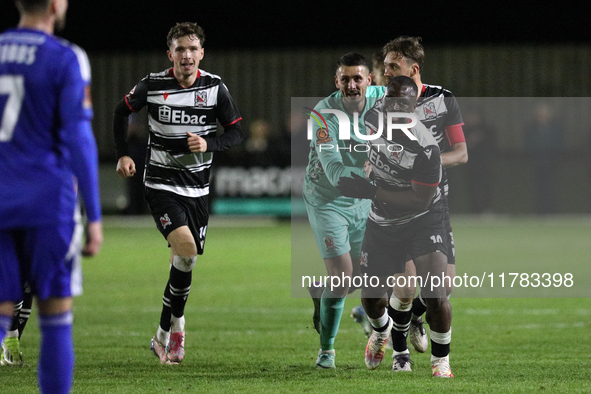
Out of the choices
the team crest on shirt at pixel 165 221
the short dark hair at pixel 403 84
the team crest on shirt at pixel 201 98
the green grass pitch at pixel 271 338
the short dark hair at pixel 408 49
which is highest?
the short dark hair at pixel 408 49

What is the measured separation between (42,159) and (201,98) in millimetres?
2774

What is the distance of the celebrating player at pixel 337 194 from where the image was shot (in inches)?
244

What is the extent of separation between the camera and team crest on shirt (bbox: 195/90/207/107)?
6.48m

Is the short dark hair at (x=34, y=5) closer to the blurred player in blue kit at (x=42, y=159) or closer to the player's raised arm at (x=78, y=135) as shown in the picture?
the blurred player in blue kit at (x=42, y=159)

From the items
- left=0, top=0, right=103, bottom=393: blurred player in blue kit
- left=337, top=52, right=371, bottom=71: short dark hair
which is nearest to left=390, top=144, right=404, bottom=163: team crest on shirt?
left=337, top=52, right=371, bottom=71: short dark hair

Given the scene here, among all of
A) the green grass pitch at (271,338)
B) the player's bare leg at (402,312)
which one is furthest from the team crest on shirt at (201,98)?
the player's bare leg at (402,312)

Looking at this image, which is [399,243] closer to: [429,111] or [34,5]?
[429,111]

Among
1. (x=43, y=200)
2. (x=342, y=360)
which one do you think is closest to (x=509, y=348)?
(x=342, y=360)

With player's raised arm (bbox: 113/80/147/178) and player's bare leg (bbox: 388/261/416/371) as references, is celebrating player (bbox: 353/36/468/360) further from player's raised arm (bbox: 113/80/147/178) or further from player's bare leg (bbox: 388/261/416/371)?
player's raised arm (bbox: 113/80/147/178)

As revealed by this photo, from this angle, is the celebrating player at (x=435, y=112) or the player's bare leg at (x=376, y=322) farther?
the player's bare leg at (x=376, y=322)

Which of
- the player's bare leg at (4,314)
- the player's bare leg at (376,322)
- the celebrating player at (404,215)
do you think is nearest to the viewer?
the player's bare leg at (4,314)

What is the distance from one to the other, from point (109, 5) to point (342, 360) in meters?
19.3

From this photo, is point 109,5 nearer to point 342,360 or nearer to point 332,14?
point 332,14

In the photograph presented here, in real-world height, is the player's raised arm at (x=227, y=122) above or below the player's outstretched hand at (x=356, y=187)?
above
